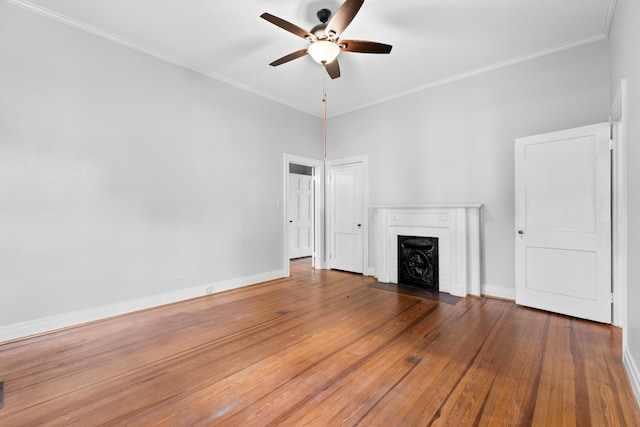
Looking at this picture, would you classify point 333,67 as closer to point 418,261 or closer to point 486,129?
point 486,129

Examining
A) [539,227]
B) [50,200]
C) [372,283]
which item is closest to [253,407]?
[50,200]

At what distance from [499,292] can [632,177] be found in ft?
7.25

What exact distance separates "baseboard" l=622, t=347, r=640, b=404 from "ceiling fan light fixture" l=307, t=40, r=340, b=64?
3.28 meters

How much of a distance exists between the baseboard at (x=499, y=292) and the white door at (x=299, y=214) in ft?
14.1

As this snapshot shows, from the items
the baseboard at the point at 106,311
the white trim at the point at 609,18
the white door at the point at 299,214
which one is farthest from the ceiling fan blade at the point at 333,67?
the white door at the point at 299,214

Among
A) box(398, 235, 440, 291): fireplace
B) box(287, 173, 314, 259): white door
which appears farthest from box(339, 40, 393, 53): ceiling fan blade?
box(287, 173, 314, 259): white door

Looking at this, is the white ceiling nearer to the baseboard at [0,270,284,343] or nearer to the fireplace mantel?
the fireplace mantel

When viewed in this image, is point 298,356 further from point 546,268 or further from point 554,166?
point 554,166

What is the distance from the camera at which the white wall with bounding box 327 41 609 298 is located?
3.29 m

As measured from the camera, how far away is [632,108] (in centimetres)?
203

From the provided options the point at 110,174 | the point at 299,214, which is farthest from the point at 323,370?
the point at 299,214

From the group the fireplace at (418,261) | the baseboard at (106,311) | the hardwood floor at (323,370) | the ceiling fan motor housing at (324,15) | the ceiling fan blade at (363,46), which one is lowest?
the hardwood floor at (323,370)

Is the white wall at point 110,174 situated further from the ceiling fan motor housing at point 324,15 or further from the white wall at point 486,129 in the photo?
the white wall at point 486,129

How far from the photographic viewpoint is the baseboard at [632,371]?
175 centimetres
